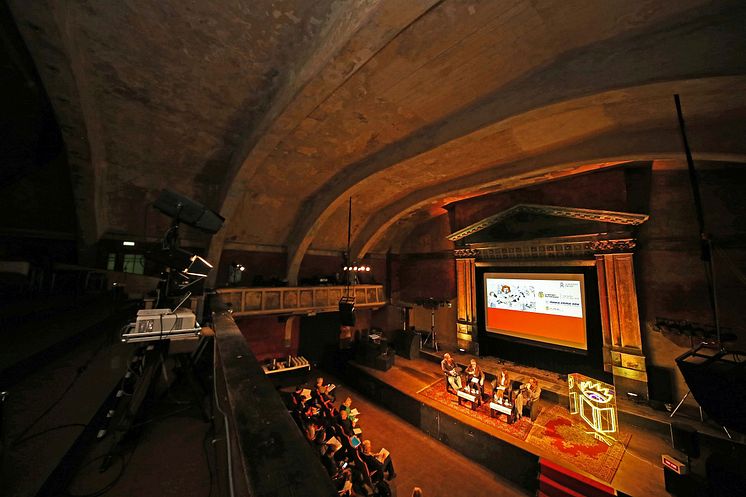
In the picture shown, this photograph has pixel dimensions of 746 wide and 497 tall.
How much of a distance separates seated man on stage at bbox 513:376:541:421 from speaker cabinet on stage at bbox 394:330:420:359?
4624 mm

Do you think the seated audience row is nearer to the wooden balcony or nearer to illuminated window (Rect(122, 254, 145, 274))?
the wooden balcony

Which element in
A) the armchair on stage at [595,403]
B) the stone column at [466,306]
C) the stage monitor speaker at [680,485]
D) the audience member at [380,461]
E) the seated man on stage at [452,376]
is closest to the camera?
the stage monitor speaker at [680,485]

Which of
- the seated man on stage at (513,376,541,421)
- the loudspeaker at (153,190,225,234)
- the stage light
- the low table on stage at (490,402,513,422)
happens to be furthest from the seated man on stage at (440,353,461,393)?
the loudspeaker at (153,190,225,234)

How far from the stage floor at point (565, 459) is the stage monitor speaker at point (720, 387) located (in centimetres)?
310

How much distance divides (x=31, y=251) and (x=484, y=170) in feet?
40.2

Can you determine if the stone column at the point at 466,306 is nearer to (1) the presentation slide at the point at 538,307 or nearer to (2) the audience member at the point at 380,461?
(1) the presentation slide at the point at 538,307

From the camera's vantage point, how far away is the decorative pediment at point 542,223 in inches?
Result: 282

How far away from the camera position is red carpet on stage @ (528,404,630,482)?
194 inches

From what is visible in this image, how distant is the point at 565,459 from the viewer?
509cm

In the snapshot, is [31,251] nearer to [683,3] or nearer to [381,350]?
[381,350]

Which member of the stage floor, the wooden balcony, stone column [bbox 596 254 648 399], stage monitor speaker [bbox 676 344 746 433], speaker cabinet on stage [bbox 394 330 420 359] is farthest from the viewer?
speaker cabinet on stage [bbox 394 330 420 359]

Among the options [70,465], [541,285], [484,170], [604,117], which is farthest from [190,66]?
[541,285]

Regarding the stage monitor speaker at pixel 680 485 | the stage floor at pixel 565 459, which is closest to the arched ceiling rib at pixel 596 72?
the stage monitor speaker at pixel 680 485

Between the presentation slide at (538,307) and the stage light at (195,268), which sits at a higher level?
the stage light at (195,268)
